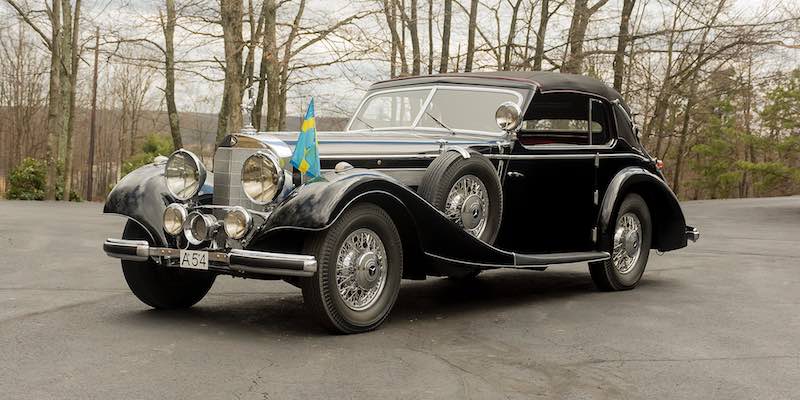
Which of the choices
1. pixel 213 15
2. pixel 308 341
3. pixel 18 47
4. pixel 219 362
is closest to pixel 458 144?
pixel 308 341

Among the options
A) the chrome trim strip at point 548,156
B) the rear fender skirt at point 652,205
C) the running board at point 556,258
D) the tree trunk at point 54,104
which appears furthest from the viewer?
the tree trunk at point 54,104

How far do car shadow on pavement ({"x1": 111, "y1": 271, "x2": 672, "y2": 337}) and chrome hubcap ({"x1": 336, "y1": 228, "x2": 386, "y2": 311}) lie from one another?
31cm

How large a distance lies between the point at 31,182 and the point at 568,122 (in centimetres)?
2778

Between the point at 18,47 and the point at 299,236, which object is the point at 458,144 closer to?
the point at 299,236

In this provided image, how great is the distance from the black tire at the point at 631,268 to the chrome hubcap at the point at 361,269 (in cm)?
284

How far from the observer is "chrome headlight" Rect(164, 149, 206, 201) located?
6.38 m

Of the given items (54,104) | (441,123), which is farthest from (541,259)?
(54,104)

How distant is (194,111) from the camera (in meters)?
31.3

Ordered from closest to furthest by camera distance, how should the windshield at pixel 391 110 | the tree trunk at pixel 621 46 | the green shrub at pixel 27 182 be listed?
the windshield at pixel 391 110, the tree trunk at pixel 621 46, the green shrub at pixel 27 182

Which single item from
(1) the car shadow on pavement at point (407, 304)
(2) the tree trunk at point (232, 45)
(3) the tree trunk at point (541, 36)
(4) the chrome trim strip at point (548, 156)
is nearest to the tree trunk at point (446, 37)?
(3) the tree trunk at point (541, 36)

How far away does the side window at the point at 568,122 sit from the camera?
8375 mm

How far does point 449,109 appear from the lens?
7.82 meters

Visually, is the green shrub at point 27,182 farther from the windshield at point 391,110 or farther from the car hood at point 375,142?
the car hood at point 375,142

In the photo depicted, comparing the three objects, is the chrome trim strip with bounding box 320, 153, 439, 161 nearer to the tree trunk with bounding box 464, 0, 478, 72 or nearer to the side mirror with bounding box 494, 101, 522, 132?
the side mirror with bounding box 494, 101, 522, 132
